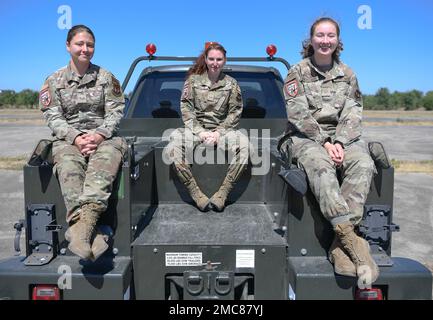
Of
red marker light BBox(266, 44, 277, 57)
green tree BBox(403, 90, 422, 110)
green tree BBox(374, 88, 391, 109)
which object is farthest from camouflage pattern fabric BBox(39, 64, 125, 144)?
green tree BBox(374, 88, 391, 109)

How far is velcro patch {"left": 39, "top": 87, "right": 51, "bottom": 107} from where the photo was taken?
304 centimetres

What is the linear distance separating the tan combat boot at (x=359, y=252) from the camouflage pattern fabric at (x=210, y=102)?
62.9 inches

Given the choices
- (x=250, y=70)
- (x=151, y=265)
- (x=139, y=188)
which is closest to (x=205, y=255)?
(x=151, y=265)

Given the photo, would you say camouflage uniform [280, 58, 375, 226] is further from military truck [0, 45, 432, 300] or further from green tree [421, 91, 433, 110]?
green tree [421, 91, 433, 110]

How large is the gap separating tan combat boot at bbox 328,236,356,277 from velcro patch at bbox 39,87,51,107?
199 centimetres

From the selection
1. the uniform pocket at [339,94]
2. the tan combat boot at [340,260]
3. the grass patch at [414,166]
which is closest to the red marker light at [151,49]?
the uniform pocket at [339,94]

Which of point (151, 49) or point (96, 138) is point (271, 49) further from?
point (96, 138)

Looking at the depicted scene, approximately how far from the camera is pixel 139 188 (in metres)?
2.79

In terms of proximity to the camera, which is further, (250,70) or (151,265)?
(250,70)

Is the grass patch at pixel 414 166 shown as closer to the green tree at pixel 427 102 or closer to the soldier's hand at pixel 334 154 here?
the soldier's hand at pixel 334 154

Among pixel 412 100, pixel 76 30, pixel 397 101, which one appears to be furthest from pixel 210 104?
pixel 397 101

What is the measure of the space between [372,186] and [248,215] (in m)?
0.87

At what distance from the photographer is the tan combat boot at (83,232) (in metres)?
2.26
